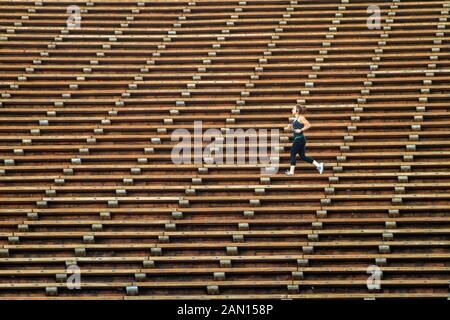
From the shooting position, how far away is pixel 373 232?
1205 centimetres

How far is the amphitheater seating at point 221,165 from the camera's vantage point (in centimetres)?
1185

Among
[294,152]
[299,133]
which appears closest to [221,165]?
[294,152]

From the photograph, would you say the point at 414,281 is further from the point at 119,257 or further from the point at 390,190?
the point at 119,257

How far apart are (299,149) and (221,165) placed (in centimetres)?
125

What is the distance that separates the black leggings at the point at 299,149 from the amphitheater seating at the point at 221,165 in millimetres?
346

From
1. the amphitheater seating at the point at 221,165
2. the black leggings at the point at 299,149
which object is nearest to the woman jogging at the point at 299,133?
the black leggings at the point at 299,149

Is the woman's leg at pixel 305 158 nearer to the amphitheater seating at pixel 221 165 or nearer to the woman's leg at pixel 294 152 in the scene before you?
the woman's leg at pixel 294 152

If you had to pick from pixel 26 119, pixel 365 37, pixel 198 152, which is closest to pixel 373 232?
pixel 198 152

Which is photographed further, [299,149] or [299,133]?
[299,149]

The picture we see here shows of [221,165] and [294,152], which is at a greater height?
[221,165]

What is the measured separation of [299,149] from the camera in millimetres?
12508

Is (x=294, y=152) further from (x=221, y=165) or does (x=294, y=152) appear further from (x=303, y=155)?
(x=221, y=165)
